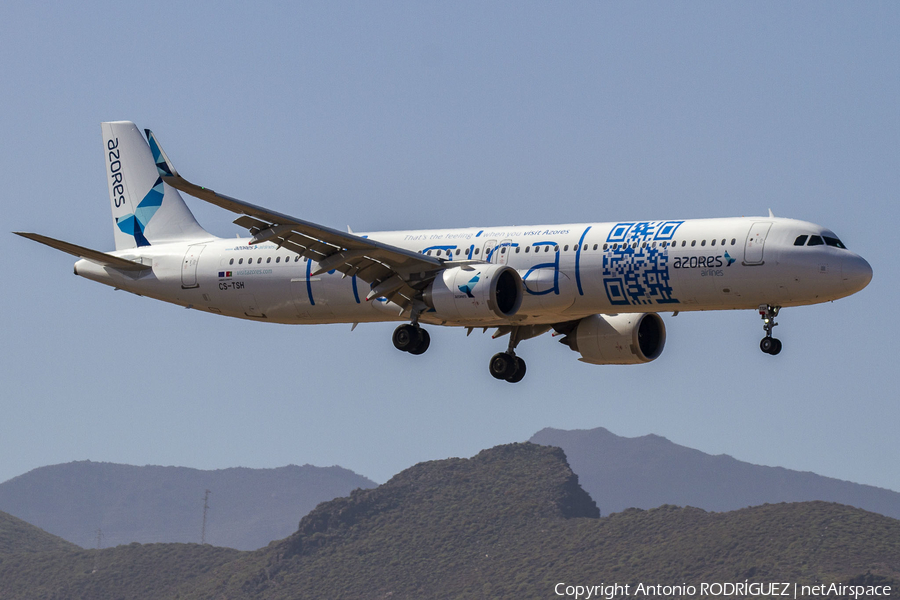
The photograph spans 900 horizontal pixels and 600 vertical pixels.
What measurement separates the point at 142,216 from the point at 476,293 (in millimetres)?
20337

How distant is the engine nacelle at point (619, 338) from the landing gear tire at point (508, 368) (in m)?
2.38

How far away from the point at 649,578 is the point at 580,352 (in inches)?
5347

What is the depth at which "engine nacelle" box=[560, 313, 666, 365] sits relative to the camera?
5469cm

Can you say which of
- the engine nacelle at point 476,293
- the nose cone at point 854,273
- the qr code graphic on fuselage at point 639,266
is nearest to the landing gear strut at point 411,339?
the engine nacelle at point 476,293

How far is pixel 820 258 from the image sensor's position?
150ft

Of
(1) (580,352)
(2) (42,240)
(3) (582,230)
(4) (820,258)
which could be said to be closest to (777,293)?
(4) (820,258)

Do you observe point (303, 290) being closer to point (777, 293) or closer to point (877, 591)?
point (777, 293)

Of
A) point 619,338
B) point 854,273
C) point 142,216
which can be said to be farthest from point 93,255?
point 854,273

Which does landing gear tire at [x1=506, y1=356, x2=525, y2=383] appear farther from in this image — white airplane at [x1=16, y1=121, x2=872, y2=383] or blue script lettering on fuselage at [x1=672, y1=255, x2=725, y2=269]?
blue script lettering on fuselage at [x1=672, y1=255, x2=725, y2=269]

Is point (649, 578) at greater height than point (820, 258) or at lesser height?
lesser

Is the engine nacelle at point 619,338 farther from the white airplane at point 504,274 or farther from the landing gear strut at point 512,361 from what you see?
the landing gear strut at point 512,361

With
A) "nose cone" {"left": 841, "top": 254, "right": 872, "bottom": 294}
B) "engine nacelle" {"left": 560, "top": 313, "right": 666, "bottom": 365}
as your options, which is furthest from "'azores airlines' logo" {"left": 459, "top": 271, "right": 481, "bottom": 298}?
"nose cone" {"left": 841, "top": 254, "right": 872, "bottom": 294}

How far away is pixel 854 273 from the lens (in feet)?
150

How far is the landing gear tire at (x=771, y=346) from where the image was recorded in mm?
47094
